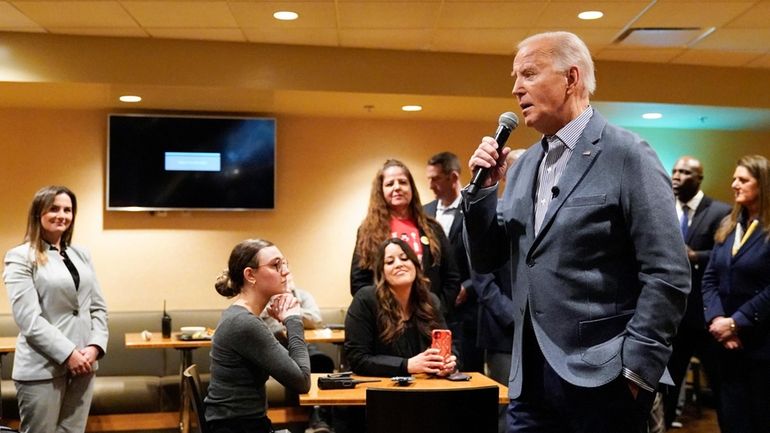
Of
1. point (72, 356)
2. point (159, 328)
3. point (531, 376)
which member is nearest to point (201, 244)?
point (159, 328)

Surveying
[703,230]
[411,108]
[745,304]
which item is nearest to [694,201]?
[703,230]

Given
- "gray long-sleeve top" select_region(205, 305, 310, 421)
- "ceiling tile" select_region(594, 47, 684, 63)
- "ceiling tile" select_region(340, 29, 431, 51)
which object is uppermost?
"ceiling tile" select_region(340, 29, 431, 51)

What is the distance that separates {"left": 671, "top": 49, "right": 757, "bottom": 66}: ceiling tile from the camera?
6027mm

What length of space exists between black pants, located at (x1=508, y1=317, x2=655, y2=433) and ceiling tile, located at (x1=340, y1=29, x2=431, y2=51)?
3.84m

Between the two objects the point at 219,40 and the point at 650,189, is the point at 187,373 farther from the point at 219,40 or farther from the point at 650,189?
the point at 219,40

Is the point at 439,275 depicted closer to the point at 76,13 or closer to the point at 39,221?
the point at 39,221

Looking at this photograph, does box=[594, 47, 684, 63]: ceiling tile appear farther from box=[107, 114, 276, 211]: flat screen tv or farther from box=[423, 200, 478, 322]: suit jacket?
box=[107, 114, 276, 211]: flat screen tv

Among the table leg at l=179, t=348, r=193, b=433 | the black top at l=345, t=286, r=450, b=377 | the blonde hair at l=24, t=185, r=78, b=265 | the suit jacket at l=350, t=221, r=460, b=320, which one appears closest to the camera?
the black top at l=345, t=286, r=450, b=377

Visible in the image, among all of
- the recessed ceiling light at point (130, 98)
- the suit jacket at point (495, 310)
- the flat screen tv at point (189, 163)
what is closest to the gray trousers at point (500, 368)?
the suit jacket at point (495, 310)

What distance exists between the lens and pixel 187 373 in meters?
3.03

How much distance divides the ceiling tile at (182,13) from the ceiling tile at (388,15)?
761mm

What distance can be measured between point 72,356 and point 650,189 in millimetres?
3180

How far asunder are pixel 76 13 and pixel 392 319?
9.96 feet

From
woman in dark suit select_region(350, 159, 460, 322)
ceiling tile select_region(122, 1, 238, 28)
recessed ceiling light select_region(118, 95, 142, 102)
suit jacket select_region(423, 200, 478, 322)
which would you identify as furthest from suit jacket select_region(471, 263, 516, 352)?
recessed ceiling light select_region(118, 95, 142, 102)
